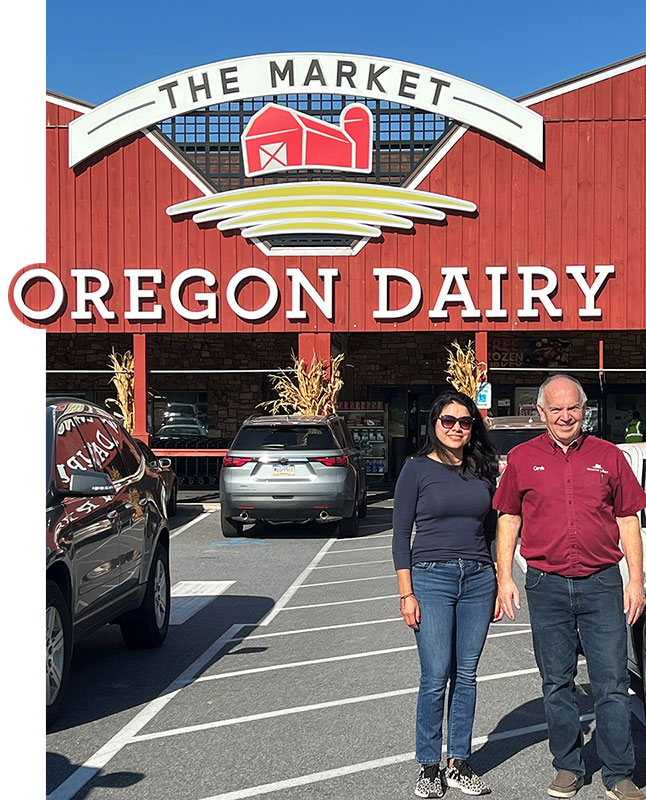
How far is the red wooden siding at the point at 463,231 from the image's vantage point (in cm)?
2209

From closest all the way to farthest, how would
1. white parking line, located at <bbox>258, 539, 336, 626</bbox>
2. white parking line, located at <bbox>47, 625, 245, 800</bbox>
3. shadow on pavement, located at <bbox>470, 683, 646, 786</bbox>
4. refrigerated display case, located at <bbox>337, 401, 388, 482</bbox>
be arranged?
1. white parking line, located at <bbox>47, 625, 245, 800</bbox>
2. shadow on pavement, located at <bbox>470, 683, 646, 786</bbox>
3. white parking line, located at <bbox>258, 539, 336, 626</bbox>
4. refrigerated display case, located at <bbox>337, 401, 388, 482</bbox>

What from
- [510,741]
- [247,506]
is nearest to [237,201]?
[247,506]

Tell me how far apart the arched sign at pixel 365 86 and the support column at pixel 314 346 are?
4844 millimetres

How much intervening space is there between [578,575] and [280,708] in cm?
232

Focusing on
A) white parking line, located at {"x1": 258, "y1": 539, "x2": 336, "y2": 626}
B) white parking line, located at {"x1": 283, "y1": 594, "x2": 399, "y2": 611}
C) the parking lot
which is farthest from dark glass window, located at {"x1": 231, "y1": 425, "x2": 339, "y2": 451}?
white parking line, located at {"x1": 283, "y1": 594, "x2": 399, "y2": 611}

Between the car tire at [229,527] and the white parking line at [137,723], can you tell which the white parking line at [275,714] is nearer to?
the white parking line at [137,723]

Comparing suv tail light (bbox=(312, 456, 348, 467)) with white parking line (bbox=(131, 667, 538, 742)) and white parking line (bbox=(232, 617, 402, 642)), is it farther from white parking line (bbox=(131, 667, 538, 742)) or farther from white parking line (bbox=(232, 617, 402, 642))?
white parking line (bbox=(131, 667, 538, 742))

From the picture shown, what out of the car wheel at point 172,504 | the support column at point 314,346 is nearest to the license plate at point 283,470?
the car wheel at point 172,504

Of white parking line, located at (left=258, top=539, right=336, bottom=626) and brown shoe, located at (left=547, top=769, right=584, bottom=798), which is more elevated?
brown shoe, located at (left=547, top=769, right=584, bottom=798)

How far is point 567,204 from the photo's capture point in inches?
872

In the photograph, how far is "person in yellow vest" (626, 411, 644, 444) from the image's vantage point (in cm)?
2330

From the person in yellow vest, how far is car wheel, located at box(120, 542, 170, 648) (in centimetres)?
1596

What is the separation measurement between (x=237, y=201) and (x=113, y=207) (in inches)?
102

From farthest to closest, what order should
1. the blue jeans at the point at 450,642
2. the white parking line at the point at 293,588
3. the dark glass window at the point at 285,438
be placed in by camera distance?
the dark glass window at the point at 285,438, the white parking line at the point at 293,588, the blue jeans at the point at 450,642
